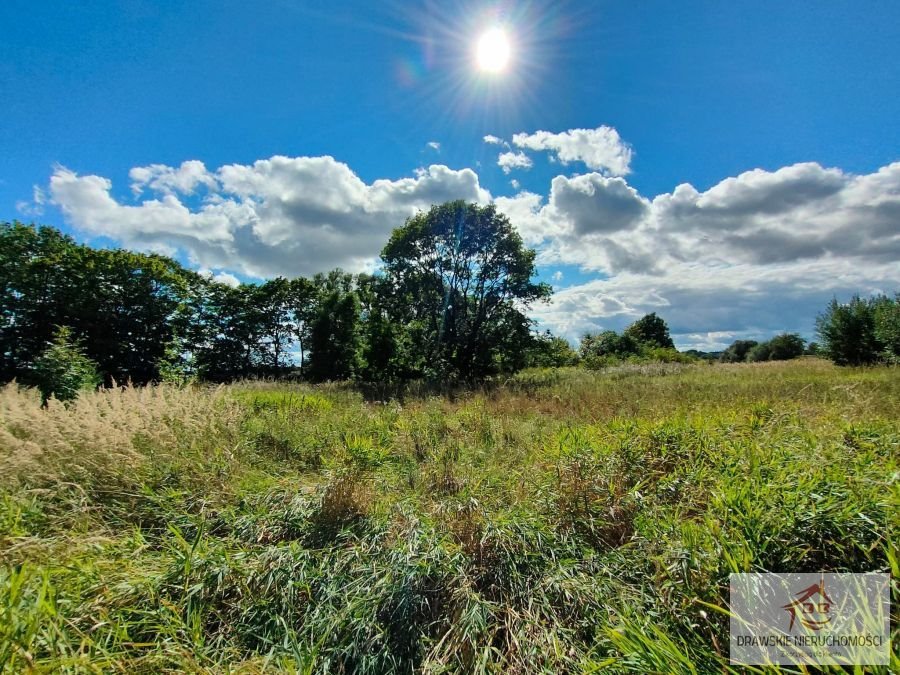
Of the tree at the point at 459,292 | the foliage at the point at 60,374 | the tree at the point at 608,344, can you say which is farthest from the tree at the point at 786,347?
the foliage at the point at 60,374

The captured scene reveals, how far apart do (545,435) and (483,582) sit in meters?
3.01

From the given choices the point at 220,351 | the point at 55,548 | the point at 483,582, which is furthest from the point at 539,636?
the point at 220,351

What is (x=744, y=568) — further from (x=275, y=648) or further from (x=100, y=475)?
(x=100, y=475)

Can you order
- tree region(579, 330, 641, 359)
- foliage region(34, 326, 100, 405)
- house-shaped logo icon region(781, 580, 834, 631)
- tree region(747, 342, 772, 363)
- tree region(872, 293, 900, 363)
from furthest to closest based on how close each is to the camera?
tree region(747, 342, 772, 363)
tree region(579, 330, 641, 359)
tree region(872, 293, 900, 363)
foliage region(34, 326, 100, 405)
house-shaped logo icon region(781, 580, 834, 631)

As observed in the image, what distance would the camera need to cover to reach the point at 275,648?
6.87 ft

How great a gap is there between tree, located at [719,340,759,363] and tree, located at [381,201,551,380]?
1991 inches

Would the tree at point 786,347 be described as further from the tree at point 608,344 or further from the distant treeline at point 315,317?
the tree at point 608,344

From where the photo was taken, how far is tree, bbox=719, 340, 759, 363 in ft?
167

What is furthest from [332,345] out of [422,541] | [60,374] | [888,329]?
[888,329]

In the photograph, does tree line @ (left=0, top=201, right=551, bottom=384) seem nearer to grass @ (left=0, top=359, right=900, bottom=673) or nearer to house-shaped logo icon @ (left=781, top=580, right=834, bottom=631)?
grass @ (left=0, top=359, right=900, bottom=673)

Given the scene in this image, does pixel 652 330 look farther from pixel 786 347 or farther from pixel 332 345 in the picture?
pixel 332 345

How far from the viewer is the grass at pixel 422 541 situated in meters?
1.91

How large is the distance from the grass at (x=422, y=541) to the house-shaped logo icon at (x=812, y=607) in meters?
0.18

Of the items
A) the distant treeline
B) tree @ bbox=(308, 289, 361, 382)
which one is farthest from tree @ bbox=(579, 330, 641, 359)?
tree @ bbox=(308, 289, 361, 382)
